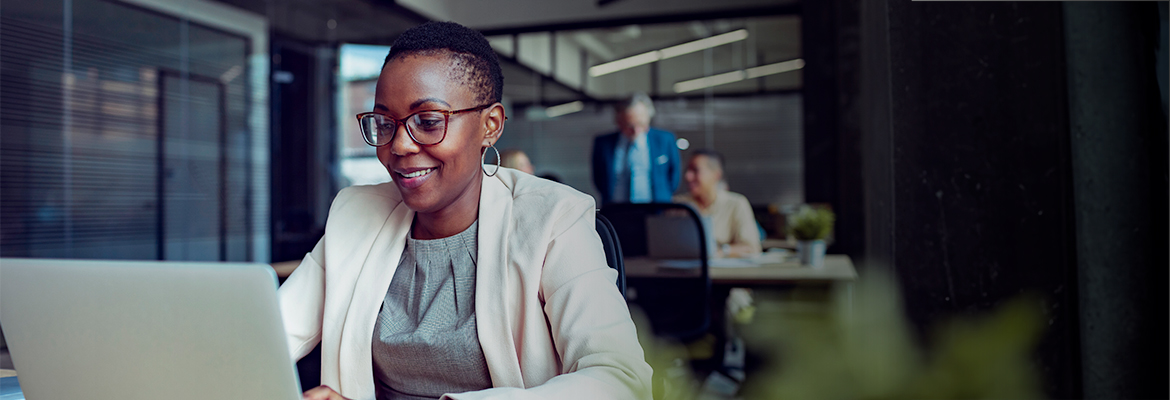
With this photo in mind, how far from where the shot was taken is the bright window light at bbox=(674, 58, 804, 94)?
245 inches

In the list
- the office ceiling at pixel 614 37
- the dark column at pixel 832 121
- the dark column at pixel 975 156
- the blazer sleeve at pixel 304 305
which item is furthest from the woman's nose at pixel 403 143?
the office ceiling at pixel 614 37

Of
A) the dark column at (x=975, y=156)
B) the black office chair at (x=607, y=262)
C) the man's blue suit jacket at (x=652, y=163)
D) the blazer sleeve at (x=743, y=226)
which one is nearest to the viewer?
the dark column at (x=975, y=156)

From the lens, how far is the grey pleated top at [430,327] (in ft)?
3.34

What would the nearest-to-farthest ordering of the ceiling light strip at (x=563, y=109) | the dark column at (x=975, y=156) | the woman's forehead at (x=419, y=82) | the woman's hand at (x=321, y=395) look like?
the dark column at (x=975, y=156), the woman's hand at (x=321, y=395), the woman's forehead at (x=419, y=82), the ceiling light strip at (x=563, y=109)

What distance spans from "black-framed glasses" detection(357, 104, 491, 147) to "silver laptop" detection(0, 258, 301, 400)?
0.40 metres

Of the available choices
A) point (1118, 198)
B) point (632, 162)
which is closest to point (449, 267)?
point (1118, 198)

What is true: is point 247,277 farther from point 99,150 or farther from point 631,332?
point 99,150

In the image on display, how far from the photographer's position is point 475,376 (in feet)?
3.36

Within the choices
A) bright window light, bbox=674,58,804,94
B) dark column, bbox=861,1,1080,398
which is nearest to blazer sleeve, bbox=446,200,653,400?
dark column, bbox=861,1,1080,398

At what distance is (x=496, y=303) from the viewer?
1.00 metres

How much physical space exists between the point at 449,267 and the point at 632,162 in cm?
286

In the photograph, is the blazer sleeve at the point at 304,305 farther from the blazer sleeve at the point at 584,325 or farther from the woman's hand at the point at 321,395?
the blazer sleeve at the point at 584,325

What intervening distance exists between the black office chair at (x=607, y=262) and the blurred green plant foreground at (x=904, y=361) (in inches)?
30.3

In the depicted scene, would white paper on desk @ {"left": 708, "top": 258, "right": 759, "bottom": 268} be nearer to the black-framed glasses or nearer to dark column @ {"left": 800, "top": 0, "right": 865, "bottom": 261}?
dark column @ {"left": 800, "top": 0, "right": 865, "bottom": 261}
